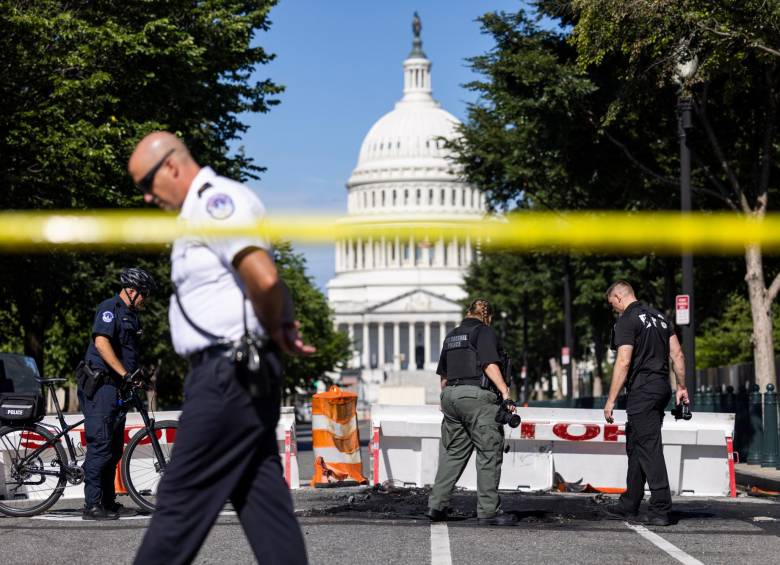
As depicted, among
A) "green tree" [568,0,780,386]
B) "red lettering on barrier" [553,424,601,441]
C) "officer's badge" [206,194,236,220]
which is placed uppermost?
"green tree" [568,0,780,386]

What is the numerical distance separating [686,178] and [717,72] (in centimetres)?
→ 291

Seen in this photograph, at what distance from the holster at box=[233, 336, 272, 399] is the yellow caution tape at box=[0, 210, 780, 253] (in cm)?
561

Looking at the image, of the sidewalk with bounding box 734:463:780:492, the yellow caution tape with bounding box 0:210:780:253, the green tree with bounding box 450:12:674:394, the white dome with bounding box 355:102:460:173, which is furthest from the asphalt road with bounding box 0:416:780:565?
the white dome with bounding box 355:102:460:173

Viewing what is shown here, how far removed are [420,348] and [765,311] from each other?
158720mm

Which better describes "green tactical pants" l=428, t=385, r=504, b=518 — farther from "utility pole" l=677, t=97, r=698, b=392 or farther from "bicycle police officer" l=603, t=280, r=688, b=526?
"utility pole" l=677, t=97, r=698, b=392

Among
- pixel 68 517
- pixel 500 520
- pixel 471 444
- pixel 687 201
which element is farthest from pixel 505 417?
pixel 687 201

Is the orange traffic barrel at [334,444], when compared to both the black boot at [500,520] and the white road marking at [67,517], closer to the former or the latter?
the white road marking at [67,517]

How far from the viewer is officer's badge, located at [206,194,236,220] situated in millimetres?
5660

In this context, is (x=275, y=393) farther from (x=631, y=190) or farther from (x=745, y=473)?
(x=631, y=190)

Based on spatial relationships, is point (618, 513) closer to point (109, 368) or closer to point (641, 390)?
point (641, 390)

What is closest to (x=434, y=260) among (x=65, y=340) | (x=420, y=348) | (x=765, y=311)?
(x=420, y=348)

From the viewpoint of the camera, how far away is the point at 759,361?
76.7 ft

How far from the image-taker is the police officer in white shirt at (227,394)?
5.62m

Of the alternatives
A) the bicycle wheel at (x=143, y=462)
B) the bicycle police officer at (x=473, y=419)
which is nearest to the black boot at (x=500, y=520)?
the bicycle police officer at (x=473, y=419)
